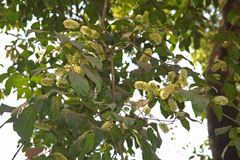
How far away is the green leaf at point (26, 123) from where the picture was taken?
82 cm

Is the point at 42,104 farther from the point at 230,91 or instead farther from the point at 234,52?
the point at 234,52

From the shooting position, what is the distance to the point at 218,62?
4.53 ft

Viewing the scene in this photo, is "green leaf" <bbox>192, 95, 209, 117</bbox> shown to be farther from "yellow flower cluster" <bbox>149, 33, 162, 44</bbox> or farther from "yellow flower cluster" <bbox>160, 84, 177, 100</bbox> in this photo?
"yellow flower cluster" <bbox>149, 33, 162, 44</bbox>

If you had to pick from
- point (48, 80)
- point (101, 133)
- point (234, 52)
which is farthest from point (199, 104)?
point (234, 52)

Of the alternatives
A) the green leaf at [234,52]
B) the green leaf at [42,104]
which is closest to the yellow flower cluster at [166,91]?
the green leaf at [42,104]

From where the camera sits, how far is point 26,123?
829 mm

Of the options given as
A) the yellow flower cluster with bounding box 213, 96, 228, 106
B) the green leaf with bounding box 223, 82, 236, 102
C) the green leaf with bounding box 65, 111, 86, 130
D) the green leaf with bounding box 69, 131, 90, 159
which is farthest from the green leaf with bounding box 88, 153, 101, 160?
the green leaf with bounding box 223, 82, 236, 102

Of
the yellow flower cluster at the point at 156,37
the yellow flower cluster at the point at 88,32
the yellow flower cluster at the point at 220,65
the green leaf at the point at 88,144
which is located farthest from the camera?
the yellow flower cluster at the point at 220,65

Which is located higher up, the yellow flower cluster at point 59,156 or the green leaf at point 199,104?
the green leaf at point 199,104

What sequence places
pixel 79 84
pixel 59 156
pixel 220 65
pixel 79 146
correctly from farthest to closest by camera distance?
1. pixel 220 65
2. pixel 59 156
3. pixel 79 146
4. pixel 79 84

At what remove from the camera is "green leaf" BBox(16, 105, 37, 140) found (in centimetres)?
82

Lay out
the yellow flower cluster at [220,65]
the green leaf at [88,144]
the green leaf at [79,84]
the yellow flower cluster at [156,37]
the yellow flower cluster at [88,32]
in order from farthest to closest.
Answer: the yellow flower cluster at [220,65] < the yellow flower cluster at [156,37] < the yellow flower cluster at [88,32] < the green leaf at [88,144] < the green leaf at [79,84]

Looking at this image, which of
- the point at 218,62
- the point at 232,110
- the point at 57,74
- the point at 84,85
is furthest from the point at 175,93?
the point at 232,110

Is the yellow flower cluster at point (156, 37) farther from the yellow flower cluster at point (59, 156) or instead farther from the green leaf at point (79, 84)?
the yellow flower cluster at point (59, 156)
